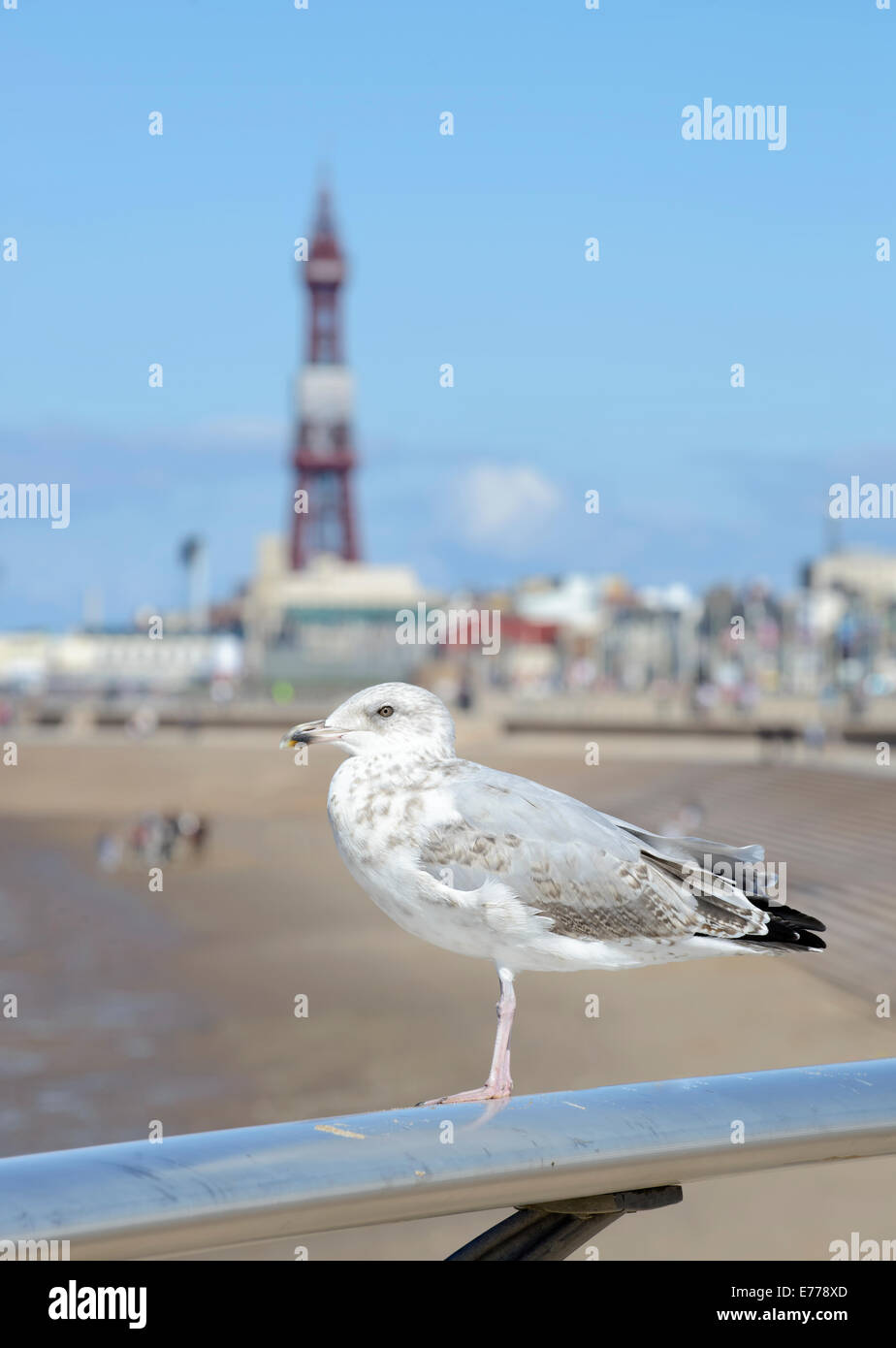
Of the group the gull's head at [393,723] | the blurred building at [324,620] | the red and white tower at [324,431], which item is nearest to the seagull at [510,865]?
the gull's head at [393,723]

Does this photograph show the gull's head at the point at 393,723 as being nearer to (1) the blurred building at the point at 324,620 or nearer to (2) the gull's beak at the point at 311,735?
(2) the gull's beak at the point at 311,735

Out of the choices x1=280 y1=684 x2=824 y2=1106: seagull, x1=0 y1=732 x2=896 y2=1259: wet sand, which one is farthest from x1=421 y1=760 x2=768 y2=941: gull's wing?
x1=0 y1=732 x2=896 y2=1259: wet sand

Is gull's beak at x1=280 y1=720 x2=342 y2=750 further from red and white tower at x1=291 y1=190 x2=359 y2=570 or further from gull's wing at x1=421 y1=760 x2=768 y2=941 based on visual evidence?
red and white tower at x1=291 y1=190 x2=359 y2=570

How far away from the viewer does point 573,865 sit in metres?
1.55

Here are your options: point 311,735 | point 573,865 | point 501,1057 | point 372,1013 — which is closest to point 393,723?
point 311,735

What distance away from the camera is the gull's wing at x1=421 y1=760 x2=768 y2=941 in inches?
60.6

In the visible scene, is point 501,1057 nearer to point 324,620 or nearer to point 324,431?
point 324,620

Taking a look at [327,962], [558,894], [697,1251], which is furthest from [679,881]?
[327,962]

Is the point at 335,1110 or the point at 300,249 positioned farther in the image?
the point at 335,1110

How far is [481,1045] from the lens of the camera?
15.3 meters

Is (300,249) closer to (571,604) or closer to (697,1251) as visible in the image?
(697,1251)

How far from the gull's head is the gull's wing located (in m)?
0.04

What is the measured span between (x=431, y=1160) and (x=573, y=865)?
0.32 meters
